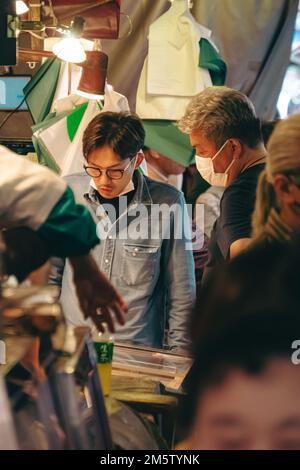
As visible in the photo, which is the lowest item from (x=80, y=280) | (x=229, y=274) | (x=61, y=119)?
(x=61, y=119)

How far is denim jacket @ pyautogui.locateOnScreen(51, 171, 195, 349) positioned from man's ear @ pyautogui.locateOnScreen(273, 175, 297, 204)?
0.90 feet

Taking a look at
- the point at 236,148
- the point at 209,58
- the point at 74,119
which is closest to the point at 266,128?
the point at 236,148

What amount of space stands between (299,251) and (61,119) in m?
1.29

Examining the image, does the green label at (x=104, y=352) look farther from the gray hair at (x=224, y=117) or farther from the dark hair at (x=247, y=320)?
the gray hair at (x=224, y=117)

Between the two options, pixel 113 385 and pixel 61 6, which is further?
pixel 61 6

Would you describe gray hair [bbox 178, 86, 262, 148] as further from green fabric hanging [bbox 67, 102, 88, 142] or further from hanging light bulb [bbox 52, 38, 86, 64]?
hanging light bulb [bbox 52, 38, 86, 64]

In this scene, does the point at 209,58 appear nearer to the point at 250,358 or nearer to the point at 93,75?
the point at 93,75

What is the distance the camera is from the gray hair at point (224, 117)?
1.26 metres

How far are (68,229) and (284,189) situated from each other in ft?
0.96

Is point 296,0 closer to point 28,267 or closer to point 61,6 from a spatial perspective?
point 61,6

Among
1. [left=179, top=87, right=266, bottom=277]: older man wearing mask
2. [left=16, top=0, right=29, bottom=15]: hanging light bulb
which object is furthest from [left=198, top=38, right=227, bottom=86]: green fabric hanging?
[left=179, top=87, right=266, bottom=277]: older man wearing mask

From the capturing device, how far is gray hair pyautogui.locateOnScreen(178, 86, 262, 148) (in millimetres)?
1258
